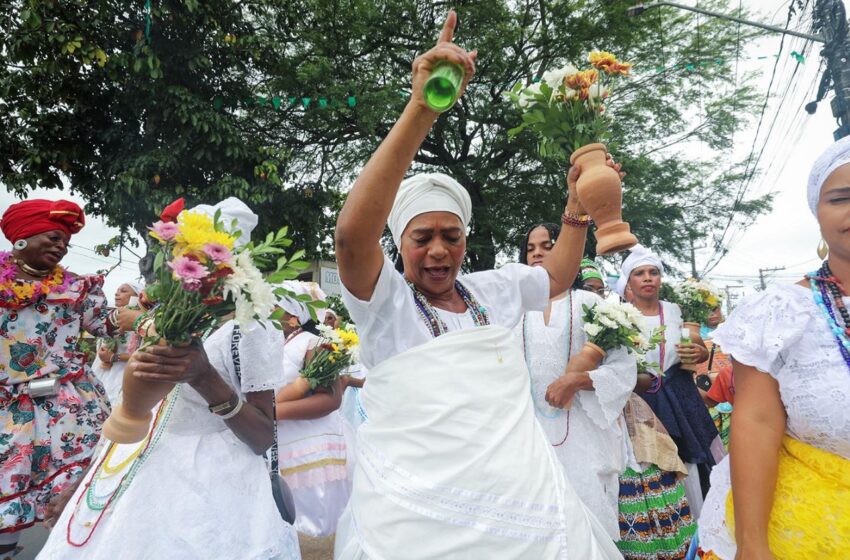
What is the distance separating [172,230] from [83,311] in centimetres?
276

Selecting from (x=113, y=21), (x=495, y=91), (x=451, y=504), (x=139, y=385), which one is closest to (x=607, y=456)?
(x=451, y=504)

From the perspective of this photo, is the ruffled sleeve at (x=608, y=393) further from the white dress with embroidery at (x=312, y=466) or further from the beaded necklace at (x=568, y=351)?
the white dress with embroidery at (x=312, y=466)

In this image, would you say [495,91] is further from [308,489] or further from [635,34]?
[308,489]

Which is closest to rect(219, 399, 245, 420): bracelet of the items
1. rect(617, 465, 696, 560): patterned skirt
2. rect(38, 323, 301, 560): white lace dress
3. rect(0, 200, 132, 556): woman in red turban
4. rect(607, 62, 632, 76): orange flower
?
rect(38, 323, 301, 560): white lace dress

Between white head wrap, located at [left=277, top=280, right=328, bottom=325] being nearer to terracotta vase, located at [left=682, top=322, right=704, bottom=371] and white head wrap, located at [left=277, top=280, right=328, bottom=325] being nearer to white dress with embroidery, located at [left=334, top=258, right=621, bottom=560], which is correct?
white dress with embroidery, located at [left=334, top=258, right=621, bottom=560]

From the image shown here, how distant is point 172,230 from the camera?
74.5 inches

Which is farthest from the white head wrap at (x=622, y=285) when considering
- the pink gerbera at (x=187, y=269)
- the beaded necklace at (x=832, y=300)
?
the pink gerbera at (x=187, y=269)

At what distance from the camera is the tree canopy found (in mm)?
9633

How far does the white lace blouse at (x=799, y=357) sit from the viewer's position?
1.71 metres

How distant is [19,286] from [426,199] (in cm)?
314

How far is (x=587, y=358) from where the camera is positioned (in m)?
3.58

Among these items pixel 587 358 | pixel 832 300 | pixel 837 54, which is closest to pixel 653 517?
pixel 587 358

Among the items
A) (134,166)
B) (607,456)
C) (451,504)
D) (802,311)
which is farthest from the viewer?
(134,166)

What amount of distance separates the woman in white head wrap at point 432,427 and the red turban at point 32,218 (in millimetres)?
3025
